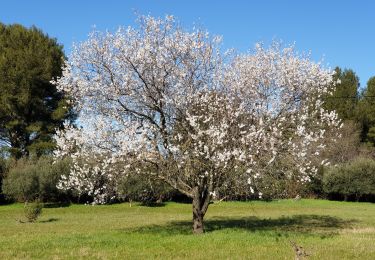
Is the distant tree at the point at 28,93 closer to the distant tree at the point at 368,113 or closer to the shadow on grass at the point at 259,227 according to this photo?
the shadow on grass at the point at 259,227

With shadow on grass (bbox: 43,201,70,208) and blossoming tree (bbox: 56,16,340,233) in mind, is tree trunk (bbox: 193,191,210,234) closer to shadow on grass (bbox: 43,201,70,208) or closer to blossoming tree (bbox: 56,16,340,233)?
blossoming tree (bbox: 56,16,340,233)

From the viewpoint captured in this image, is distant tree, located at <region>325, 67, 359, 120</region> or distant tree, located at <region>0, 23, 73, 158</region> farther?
distant tree, located at <region>325, 67, 359, 120</region>

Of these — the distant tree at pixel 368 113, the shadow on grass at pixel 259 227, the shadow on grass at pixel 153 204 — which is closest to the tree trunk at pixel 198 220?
the shadow on grass at pixel 259 227

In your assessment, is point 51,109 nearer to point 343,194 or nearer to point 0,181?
point 0,181

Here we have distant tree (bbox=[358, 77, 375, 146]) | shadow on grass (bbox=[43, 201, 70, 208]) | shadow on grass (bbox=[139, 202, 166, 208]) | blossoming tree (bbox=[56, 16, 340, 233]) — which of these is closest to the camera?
blossoming tree (bbox=[56, 16, 340, 233])

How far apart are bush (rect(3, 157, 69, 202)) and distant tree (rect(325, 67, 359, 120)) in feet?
121

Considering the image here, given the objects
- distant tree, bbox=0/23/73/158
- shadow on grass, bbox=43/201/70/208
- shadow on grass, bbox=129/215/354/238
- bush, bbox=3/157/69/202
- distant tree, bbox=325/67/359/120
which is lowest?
shadow on grass, bbox=129/215/354/238

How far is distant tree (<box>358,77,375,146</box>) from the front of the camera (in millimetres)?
61500

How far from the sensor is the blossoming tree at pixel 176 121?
48.9 feet

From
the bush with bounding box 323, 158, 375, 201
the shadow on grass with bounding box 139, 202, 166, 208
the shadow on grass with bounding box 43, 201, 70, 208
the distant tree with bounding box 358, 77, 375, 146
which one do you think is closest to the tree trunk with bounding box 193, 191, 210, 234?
the shadow on grass with bounding box 139, 202, 166, 208

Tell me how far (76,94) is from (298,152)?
320 inches

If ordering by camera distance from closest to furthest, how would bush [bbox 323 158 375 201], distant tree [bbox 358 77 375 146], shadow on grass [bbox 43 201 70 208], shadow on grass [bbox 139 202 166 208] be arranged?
shadow on grass [bbox 43 201 70 208] → shadow on grass [bbox 139 202 166 208] → bush [bbox 323 158 375 201] → distant tree [bbox 358 77 375 146]

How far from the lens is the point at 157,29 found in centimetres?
1662

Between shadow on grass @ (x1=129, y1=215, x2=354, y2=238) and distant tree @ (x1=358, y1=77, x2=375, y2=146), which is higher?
distant tree @ (x1=358, y1=77, x2=375, y2=146)
